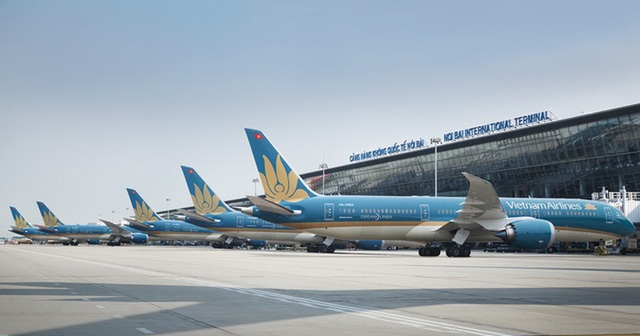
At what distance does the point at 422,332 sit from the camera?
9.83m

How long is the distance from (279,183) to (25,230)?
405ft

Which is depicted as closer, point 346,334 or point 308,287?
point 346,334

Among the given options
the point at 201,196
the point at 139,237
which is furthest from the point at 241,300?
the point at 139,237

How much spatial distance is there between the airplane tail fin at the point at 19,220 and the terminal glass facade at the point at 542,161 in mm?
91844

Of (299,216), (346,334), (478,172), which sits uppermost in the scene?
(478,172)

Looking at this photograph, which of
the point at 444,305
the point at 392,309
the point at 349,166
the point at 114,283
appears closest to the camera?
the point at 392,309

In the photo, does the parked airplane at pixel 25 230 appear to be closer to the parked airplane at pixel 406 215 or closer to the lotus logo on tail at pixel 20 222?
the lotus logo on tail at pixel 20 222

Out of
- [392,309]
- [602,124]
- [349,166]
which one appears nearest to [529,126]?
[602,124]

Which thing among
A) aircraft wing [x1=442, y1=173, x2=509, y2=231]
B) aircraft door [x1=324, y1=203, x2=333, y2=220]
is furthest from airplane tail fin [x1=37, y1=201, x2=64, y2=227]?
aircraft wing [x1=442, y1=173, x2=509, y2=231]

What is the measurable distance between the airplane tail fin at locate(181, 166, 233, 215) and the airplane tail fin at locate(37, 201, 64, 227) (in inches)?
2720

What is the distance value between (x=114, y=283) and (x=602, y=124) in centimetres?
6771

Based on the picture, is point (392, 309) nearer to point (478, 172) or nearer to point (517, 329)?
point (517, 329)

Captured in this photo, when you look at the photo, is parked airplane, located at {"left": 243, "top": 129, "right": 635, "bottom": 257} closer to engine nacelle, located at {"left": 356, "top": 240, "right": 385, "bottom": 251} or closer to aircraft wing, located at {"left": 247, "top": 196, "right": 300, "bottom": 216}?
aircraft wing, located at {"left": 247, "top": 196, "right": 300, "bottom": 216}

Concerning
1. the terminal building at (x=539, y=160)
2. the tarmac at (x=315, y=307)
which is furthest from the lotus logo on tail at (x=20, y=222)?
the tarmac at (x=315, y=307)
